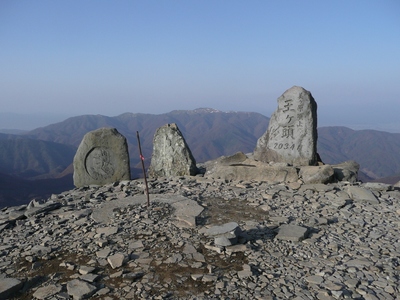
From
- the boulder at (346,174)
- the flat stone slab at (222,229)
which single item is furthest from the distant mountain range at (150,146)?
the flat stone slab at (222,229)

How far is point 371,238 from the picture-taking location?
6.53 meters

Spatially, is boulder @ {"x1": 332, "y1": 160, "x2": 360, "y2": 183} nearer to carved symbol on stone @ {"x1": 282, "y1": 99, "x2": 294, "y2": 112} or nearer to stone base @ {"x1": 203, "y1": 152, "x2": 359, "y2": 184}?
stone base @ {"x1": 203, "y1": 152, "x2": 359, "y2": 184}

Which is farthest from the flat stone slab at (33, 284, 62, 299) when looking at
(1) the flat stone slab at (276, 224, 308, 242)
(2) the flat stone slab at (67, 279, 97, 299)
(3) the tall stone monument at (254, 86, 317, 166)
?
(3) the tall stone monument at (254, 86, 317, 166)

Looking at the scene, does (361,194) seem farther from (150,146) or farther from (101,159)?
(150,146)

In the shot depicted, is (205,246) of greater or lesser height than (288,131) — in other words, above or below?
below

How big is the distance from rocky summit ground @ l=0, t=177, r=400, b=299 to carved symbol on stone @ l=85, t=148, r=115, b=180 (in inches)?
87.9

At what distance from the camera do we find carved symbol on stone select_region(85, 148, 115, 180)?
11.8 m

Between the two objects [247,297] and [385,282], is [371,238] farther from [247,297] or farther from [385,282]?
[247,297]

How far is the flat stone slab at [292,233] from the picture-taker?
623 centimetres

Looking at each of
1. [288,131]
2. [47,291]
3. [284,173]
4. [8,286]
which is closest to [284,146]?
[288,131]

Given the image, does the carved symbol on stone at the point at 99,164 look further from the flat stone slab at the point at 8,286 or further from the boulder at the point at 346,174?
the boulder at the point at 346,174

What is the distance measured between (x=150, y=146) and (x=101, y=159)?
54.8 metres

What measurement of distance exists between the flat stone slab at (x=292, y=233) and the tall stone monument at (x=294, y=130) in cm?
539

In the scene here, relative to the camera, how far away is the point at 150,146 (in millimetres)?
66250
